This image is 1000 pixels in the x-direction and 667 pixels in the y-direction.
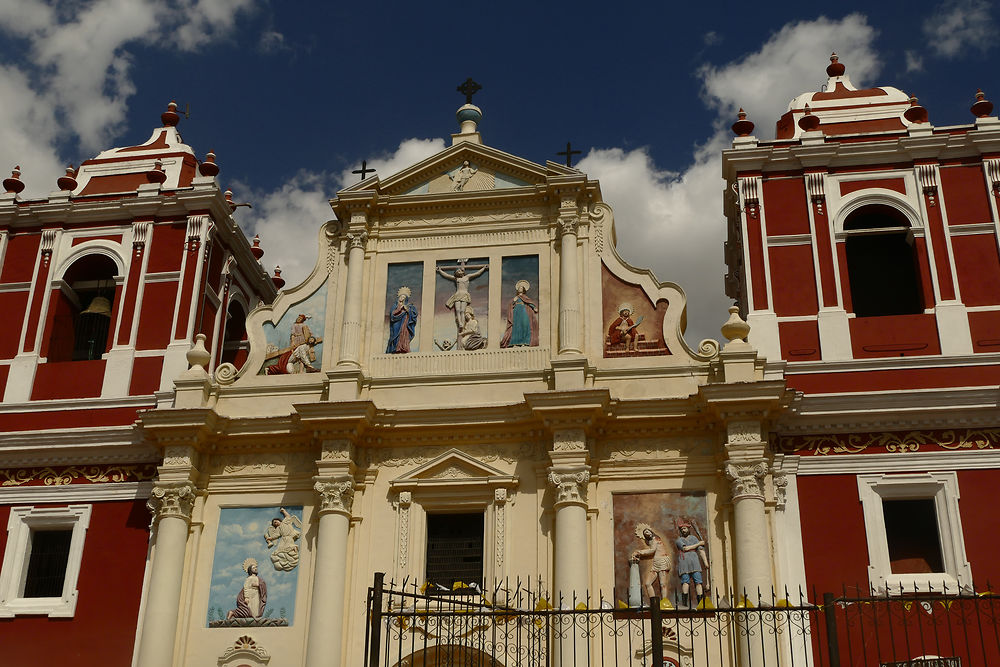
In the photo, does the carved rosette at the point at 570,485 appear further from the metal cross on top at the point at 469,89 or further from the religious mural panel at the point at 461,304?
the metal cross on top at the point at 469,89

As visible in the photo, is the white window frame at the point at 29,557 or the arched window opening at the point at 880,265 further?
the arched window opening at the point at 880,265

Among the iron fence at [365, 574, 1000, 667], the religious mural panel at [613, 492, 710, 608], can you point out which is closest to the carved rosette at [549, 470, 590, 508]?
the religious mural panel at [613, 492, 710, 608]

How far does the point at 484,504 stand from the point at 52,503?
23.5ft

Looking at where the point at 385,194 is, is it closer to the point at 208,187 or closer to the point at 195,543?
the point at 208,187

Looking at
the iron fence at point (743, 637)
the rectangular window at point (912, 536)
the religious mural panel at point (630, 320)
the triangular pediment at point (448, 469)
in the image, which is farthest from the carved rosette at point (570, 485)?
the rectangular window at point (912, 536)

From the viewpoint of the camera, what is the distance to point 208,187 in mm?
20969

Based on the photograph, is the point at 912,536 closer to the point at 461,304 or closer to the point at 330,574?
the point at 461,304

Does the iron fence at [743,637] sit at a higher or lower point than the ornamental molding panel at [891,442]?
lower

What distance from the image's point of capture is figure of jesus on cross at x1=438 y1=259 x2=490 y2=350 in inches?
751

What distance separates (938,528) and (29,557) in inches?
558

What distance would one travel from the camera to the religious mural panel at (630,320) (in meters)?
18.5

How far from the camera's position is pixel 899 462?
1688cm

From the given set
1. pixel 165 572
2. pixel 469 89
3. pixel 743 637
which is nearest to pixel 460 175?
pixel 469 89

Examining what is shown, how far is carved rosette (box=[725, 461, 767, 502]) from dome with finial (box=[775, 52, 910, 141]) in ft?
21.8
